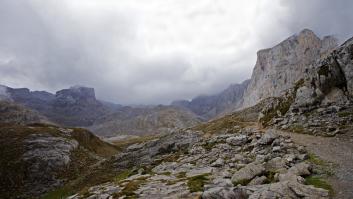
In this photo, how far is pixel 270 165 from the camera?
35.7 metres

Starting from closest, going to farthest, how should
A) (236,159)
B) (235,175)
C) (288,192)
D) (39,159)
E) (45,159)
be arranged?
1. (288,192)
2. (235,175)
3. (236,159)
4. (39,159)
5. (45,159)

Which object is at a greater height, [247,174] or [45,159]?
[45,159]

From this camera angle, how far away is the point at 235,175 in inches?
1309

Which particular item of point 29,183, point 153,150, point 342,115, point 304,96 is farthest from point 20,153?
point 342,115

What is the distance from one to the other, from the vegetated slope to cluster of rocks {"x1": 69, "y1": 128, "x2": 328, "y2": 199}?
4064 cm

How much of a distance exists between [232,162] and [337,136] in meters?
14.3

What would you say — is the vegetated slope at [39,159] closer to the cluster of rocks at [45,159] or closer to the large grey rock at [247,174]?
the cluster of rocks at [45,159]

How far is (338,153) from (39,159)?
78.8m

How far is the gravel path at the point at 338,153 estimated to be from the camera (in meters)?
26.0

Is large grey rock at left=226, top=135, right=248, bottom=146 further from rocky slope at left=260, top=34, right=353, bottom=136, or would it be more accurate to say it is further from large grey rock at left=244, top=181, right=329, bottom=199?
large grey rock at left=244, top=181, right=329, bottom=199

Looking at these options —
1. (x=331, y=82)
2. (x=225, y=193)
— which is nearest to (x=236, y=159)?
(x=225, y=193)

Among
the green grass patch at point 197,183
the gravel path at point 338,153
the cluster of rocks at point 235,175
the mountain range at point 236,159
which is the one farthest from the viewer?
the green grass patch at point 197,183

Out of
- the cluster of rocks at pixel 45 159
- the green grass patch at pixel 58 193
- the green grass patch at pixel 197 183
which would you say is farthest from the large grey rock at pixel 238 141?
the cluster of rocks at pixel 45 159

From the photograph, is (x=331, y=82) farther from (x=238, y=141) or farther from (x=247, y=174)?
(x=247, y=174)
